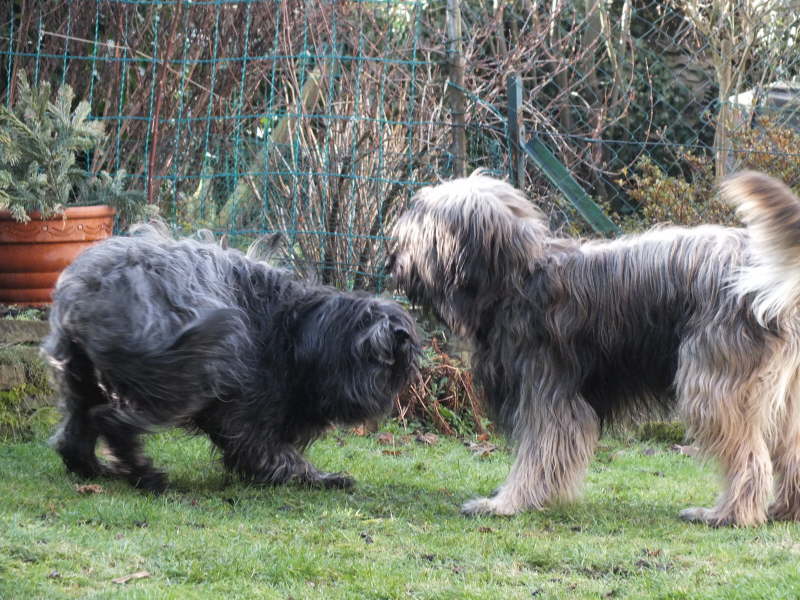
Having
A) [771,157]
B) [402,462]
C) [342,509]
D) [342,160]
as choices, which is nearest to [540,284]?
[342,509]

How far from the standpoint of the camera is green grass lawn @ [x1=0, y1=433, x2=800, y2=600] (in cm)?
365

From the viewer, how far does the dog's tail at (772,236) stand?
14.0ft

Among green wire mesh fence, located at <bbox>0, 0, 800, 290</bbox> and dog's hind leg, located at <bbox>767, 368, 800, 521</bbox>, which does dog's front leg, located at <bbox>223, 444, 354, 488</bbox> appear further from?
green wire mesh fence, located at <bbox>0, 0, 800, 290</bbox>

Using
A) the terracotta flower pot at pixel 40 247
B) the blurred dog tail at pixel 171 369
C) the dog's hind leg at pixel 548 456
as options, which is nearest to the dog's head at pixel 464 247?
the dog's hind leg at pixel 548 456

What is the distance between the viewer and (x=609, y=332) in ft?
15.6

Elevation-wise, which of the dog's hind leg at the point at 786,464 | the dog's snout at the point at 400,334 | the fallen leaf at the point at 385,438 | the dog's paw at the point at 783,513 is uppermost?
the dog's snout at the point at 400,334

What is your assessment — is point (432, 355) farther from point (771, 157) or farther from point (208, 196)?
point (771, 157)

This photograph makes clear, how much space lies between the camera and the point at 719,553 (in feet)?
13.6

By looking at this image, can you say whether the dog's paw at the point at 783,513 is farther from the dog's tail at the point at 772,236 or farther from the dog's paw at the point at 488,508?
the dog's paw at the point at 488,508

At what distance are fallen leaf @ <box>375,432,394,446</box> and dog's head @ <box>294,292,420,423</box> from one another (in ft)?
5.03

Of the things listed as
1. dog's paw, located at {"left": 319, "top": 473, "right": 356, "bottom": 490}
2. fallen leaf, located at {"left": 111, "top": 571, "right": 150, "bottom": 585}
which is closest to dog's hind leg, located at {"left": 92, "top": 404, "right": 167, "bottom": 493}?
dog's paw, located at {"left": 319, "top": 473, "right": 356, "bottom": 490}

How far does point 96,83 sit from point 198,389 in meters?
4.70

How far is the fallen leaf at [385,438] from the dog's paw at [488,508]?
1.77 meters

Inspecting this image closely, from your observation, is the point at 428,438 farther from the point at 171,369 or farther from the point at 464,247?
the point at 171,369
